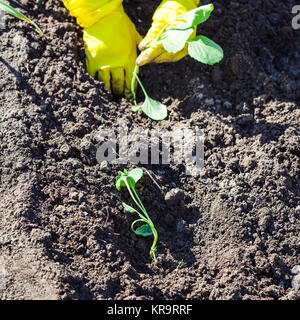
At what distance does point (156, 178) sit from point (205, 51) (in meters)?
0.46

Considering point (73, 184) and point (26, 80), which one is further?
point (26, 80)

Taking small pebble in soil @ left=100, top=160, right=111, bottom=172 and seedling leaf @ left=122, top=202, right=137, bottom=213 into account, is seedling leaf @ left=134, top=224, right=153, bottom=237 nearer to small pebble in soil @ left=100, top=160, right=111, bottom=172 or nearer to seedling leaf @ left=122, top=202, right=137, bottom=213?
seedling leaf @ left=122, top=202, right=137, bottom=213

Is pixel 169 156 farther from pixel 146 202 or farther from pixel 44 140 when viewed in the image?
pixel 44 140

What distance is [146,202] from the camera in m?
1.87

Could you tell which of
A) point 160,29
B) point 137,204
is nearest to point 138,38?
point 160,29

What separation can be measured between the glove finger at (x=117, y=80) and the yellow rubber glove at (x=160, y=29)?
114mm

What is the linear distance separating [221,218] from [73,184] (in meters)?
0.50

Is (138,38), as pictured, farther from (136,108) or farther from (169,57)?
(136,108)

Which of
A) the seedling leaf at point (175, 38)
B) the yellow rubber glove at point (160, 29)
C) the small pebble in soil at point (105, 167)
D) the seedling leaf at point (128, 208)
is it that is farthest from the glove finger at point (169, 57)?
the seedling leaf at point (128, 208)

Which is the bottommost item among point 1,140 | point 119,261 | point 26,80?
point 119,261

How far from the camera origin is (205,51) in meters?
1.87

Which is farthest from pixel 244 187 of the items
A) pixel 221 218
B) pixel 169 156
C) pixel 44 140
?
pixel 44 140

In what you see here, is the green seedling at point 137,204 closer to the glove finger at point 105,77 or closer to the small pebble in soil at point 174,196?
the small pebble in soil at point 174,196

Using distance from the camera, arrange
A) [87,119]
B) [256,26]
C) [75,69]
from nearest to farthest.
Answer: [87,119] → [75,69] → [256,26]
